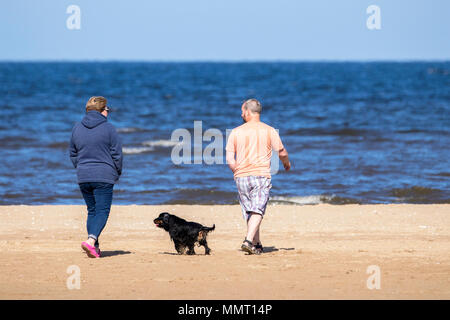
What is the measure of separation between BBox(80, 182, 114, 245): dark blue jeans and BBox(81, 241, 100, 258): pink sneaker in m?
0.11

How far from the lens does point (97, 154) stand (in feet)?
24.2

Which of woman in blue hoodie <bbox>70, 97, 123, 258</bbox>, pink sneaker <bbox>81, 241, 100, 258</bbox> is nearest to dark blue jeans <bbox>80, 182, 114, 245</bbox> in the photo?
woman in blue hoodie <bbox>70, 97, 123, 258</bbox>

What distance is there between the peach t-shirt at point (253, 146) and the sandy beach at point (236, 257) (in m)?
0.93

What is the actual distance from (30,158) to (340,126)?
479 inches

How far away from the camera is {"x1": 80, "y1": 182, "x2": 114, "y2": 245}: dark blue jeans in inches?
294

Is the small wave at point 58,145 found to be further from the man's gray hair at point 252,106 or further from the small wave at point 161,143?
the man's gray hair at point 252,106

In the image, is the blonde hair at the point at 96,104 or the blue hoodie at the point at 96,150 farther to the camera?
the blonde hair at the point at 96,104

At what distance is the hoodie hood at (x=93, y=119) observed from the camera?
7.39 meters

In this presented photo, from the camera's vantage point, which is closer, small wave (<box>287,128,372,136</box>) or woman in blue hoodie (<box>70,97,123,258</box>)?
woman in blue hoodie (<box>70,97,123,258</box>)

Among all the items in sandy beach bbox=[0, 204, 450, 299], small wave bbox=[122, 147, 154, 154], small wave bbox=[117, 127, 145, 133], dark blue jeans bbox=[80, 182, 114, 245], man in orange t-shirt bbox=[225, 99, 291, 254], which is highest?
small wave bbox=[117, 127, 145, 133]

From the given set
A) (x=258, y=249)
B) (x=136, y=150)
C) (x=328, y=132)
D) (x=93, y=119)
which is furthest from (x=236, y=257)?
(x=328, y=132)

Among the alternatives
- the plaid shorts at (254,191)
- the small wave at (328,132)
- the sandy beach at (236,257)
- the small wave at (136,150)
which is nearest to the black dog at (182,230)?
the sandy beach at (236,257)

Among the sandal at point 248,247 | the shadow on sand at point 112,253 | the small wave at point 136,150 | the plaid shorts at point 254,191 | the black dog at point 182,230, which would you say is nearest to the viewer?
the plaid shorts at point 254,191

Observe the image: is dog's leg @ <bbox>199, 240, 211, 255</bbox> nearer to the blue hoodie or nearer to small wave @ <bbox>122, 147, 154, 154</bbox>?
the blue hoodie
